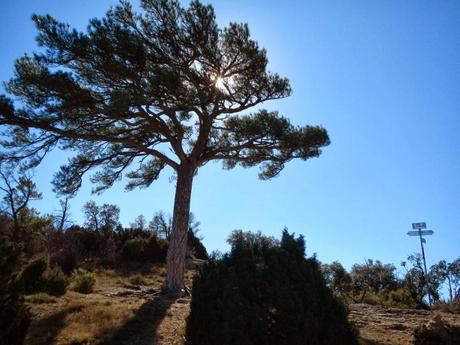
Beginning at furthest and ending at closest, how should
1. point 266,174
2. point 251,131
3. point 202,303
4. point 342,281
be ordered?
1. point 342,281
2. point 266,174
3. point 251,131
4. point 202,303

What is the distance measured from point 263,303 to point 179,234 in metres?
6.03

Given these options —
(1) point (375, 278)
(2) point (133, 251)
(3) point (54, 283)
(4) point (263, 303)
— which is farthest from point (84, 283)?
(1) point (375, 278)

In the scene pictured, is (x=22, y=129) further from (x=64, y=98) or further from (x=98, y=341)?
(x=98, y=341)

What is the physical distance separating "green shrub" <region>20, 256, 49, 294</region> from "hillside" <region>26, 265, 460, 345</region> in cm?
80

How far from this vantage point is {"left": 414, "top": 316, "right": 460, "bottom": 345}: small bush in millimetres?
5984

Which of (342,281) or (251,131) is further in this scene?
(342,281)

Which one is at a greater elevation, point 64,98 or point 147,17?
point 147,17

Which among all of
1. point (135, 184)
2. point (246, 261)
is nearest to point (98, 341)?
point (246, 261)

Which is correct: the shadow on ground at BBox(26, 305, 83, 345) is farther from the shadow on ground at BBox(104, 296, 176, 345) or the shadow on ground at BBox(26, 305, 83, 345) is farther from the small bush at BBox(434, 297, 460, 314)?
the small bush at BBox(434, 297, 460, 314)

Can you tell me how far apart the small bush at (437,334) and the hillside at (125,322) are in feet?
1.71

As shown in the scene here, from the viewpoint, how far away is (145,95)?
10.4 meters

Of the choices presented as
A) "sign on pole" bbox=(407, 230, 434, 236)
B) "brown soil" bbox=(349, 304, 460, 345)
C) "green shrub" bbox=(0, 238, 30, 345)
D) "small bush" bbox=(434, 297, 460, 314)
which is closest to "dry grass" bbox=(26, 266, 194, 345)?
"green shrub" bbox=(0, 238, 30, 345)

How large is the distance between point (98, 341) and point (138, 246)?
553 inches

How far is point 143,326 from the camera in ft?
22.1
